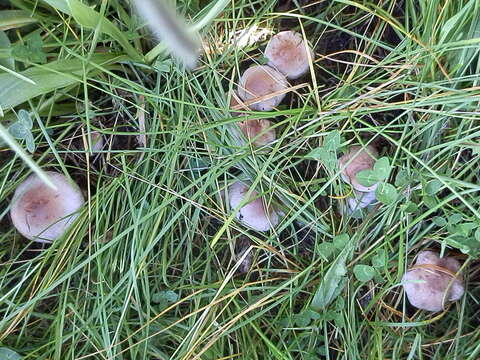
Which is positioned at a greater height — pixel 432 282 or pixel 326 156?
pixel 326 156

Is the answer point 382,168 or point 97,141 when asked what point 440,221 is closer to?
point 382,168

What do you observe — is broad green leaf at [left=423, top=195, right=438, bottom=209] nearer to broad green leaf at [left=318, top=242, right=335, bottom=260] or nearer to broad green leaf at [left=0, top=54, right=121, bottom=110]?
broad green leaf at [left=318, top=242, right=335, bottom=260]

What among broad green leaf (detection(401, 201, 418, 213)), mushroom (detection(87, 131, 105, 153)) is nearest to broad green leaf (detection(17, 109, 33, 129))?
mushroom (detection(87, 131, 105, 153))

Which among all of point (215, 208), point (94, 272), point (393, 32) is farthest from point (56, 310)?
point (393, 32)

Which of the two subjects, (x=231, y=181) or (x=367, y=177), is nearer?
(x=367, y=177)

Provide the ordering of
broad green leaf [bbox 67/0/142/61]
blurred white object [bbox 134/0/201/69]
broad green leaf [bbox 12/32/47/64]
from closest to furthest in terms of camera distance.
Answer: blurred white object [bbox 134/0/201/69] → broad green leaf [bbox 67/0/142/61] → broad green leaf [bbox 12/32/47/64]

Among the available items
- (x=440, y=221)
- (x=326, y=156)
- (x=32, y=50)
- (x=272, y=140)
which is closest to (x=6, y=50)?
(x=32, y=50)

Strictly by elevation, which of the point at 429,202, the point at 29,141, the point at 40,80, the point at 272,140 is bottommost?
the point at 429,202

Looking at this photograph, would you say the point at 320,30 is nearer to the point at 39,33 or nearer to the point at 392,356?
the point at 39,33
